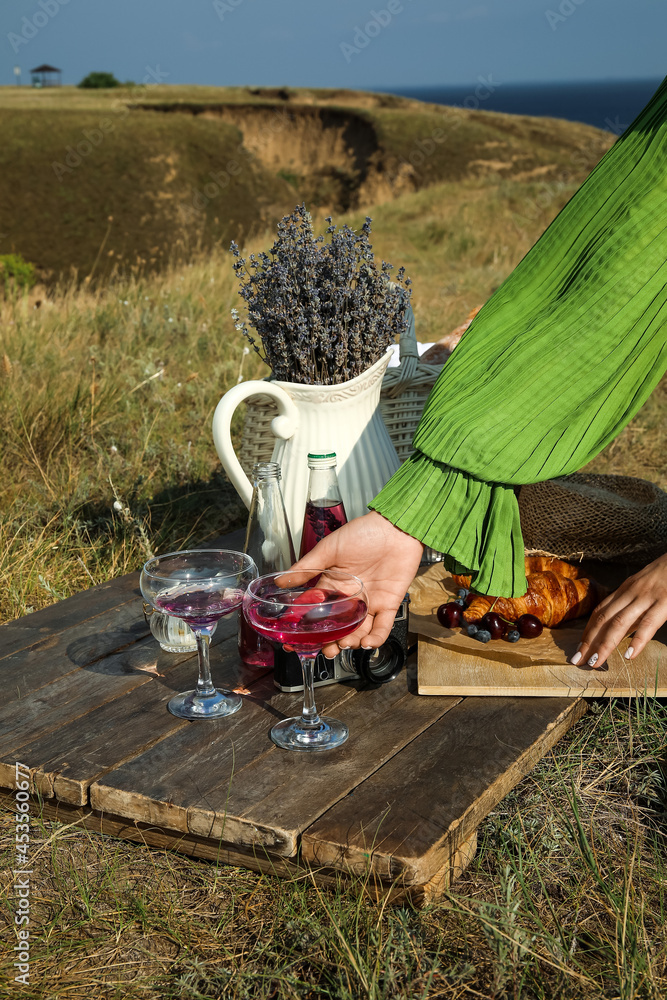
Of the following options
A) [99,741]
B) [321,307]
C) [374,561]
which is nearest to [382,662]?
[374,561]

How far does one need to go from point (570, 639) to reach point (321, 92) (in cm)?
4775

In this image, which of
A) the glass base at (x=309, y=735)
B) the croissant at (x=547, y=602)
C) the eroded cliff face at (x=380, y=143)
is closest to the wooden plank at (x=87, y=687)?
the glass base at (x=309, y=735)

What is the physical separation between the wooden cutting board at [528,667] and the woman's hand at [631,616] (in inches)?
1.7

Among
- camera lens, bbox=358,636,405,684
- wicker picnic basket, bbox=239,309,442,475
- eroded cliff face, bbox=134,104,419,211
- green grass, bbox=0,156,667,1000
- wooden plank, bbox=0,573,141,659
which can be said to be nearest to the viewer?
green grass, bbox=0,156,667,1000

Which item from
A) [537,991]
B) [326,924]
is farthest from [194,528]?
[537,991]

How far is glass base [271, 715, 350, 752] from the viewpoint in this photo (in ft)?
5.07

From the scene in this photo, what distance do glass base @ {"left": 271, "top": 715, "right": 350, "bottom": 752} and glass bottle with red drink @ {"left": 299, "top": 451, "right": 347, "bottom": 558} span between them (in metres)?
0.39

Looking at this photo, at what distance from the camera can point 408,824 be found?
133 cm

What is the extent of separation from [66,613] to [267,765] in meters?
0.91

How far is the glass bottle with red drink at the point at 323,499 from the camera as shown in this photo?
1771 mm

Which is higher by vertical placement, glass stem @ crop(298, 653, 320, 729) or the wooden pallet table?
glass stem @ crop(298, 653, 320, 729)

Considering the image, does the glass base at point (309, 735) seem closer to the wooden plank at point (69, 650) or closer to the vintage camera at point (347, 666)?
the vintage camera at point (347, 666)

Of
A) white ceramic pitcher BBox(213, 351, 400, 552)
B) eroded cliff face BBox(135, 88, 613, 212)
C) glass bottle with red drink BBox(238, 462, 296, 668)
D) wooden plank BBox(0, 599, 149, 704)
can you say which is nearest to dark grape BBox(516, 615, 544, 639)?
white ceramic pitcher BBox(213, 351, 400, 552)

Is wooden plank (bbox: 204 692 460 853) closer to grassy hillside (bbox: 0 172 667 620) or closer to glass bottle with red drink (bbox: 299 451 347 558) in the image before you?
glass bottle with red drink (bbox: 299 451 347 558)
